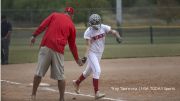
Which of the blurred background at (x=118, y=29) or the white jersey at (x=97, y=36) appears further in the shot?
the blurred background at (x=118, y=29)

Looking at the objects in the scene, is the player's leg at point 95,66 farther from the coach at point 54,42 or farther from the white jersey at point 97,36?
the coach at point 54,42

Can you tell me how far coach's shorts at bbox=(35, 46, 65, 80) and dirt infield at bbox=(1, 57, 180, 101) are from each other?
867mm

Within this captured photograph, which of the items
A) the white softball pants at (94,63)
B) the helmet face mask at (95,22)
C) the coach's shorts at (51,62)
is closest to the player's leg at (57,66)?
the coach's shorts at (51,62)

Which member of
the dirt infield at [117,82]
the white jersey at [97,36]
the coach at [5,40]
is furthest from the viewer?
the coach at [5,40]

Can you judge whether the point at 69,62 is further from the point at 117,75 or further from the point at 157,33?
the point at 157,33

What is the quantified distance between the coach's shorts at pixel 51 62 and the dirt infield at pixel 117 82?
0.87 metres

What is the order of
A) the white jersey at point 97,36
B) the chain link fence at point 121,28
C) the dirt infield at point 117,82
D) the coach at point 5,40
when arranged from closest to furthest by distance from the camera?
the dirt infield at point 117,82 → the white jersey at point 97,36 → the coach at point 5,40 → the chain link fence at point 121,28

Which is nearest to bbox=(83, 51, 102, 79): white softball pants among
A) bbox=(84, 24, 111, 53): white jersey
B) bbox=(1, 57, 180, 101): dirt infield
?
bbox=(84, 24, 111, 53): white jersey

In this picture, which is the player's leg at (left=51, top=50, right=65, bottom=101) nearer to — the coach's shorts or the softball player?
the coach's shorts

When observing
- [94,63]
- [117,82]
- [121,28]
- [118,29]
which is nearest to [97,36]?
[94,63]

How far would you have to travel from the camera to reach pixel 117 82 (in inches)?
529

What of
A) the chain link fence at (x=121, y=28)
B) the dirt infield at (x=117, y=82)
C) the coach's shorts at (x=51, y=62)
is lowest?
the chain link fence at (x=121, y=28)

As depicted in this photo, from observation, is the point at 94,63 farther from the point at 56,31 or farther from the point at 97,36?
the point at 56,31

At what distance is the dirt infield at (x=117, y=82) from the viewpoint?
36.0ft
